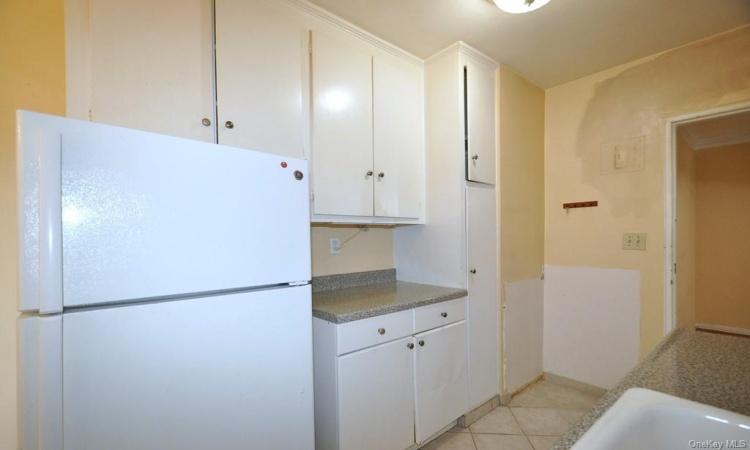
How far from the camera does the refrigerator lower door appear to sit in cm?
72

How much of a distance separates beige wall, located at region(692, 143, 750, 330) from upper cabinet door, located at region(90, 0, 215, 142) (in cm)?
519

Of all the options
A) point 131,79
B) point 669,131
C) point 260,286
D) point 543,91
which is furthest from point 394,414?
point 543,91

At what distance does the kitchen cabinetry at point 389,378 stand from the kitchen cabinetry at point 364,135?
61 centimetres

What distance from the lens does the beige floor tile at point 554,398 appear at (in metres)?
2.15

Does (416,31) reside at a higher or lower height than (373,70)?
higher

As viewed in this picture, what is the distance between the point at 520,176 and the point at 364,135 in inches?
49.4

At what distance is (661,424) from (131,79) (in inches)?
68.5

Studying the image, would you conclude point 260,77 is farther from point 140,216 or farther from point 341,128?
point 140,216

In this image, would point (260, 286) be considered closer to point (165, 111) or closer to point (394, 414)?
point (165, 111)

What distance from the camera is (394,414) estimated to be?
5.03 feet

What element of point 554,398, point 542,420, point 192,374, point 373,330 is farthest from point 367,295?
point 554,398

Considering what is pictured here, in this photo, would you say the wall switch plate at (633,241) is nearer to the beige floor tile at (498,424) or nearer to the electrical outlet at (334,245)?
the beige floor tile at (498,424)

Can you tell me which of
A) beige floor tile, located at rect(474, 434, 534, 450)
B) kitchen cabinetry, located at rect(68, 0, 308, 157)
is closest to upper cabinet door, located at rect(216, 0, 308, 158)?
kitchen cabinetry, located at rect(68, 0, 308, 157)

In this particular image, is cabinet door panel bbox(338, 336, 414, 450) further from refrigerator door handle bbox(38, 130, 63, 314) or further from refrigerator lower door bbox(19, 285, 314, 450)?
refrigerator door handle bbox(38, 130, 63, 314)
